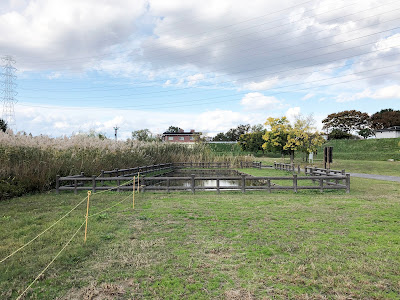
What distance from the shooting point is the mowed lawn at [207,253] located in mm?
3877

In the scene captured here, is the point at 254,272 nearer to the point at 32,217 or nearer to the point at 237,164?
the point at 32,217

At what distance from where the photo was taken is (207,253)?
17.0 feet

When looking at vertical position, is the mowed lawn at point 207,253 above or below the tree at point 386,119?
below

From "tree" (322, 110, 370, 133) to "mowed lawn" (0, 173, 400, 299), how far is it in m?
68.2

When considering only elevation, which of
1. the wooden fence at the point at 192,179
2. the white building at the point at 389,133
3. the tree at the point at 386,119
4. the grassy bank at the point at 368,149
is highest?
the tree at the point at 386,119

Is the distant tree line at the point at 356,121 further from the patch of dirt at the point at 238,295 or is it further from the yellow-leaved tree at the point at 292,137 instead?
the patch of dirt at the point at 238,295

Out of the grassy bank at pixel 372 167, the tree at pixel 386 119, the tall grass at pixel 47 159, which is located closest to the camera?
the tall grass at pixel 47 159

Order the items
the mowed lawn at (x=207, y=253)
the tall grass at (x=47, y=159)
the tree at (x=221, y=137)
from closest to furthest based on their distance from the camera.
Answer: the mowed lawn at (x=207, y=253) → the tall grass at (x=47, y=159) → the tree at (x=221, y=137)

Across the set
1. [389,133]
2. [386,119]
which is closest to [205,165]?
[389,133]

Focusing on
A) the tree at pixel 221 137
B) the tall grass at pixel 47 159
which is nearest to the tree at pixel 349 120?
the tree at pixel 221 137

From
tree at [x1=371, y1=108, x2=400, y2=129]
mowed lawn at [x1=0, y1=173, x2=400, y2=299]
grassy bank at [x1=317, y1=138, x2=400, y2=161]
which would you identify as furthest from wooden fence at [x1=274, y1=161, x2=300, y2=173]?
tree at [x1=371, y1=108, x2=400, y2=129]

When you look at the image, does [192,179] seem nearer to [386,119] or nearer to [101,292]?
[101,292]

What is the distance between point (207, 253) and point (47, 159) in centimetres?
1041

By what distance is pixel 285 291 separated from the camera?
3.79 m
